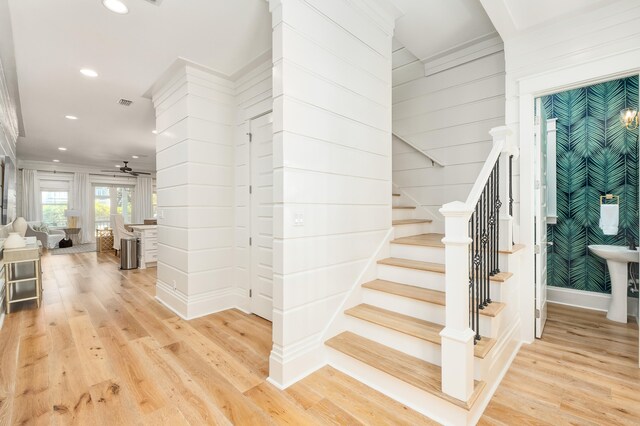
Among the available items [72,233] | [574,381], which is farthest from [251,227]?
[72,233]

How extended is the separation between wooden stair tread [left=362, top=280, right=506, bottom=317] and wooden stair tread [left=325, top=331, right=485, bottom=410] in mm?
404

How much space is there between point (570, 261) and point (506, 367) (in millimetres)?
2337

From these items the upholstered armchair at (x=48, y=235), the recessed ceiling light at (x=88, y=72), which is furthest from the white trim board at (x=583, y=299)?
the upholstered armchair at (x=48, y=235)

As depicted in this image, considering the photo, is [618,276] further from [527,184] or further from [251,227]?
[251,227]

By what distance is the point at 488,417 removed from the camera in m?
1.68

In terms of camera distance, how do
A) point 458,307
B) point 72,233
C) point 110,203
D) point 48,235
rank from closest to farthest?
point 458,307 → point 48,235 → point 72,233 → point 110,203

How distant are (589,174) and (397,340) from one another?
3.33 m

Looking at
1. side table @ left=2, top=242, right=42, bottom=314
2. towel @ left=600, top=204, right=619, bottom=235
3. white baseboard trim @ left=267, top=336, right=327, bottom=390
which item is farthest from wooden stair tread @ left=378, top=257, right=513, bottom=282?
side table @ left=2, top=242, right=42, bottom=314

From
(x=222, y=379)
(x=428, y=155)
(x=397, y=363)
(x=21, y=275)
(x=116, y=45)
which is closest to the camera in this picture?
(x=397, y=363)

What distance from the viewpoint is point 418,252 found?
8.80 feet

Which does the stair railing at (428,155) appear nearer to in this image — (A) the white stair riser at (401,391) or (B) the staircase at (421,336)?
(B) the staircase at (421,336)

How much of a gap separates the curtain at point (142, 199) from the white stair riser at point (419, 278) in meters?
11.3

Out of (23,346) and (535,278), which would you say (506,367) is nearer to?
(535,278)

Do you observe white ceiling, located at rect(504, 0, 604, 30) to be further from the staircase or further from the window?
the window
